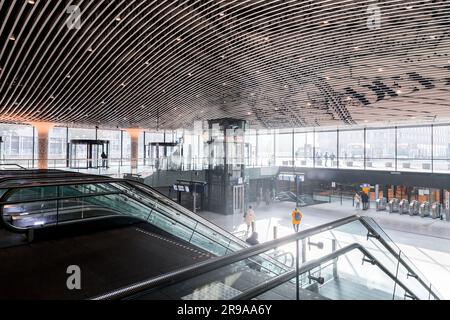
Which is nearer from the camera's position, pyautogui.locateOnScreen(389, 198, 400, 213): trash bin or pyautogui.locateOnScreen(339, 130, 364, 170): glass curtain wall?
pyautogui.locateOnScreen(389, 198, 400, 213): trash bin

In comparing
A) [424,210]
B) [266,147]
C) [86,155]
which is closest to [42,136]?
[86,155]

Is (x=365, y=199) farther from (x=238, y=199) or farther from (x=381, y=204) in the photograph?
(x=238, y=199)

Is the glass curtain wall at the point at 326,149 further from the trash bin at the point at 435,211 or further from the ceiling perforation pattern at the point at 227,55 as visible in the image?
the ceiling perforation pattern at the point at 227,55

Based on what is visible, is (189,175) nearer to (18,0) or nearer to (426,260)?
(426,260)

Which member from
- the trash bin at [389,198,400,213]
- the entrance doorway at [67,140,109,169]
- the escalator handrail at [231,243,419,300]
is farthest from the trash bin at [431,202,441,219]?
the entrance doorway at [67,140,109,169]

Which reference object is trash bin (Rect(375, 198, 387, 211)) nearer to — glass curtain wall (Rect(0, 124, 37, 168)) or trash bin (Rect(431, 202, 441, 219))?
trash bin (Rect(431, 202, 441, 219))

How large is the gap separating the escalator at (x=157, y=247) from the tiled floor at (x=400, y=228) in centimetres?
417

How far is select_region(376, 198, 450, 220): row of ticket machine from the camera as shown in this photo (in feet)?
58.3

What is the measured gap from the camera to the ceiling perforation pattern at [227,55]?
20.4 feet

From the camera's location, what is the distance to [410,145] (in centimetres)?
2064

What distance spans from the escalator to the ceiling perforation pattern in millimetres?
3814

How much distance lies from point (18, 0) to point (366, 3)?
6.55 m

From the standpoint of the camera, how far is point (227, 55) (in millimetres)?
8734

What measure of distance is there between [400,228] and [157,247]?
14.3 m
